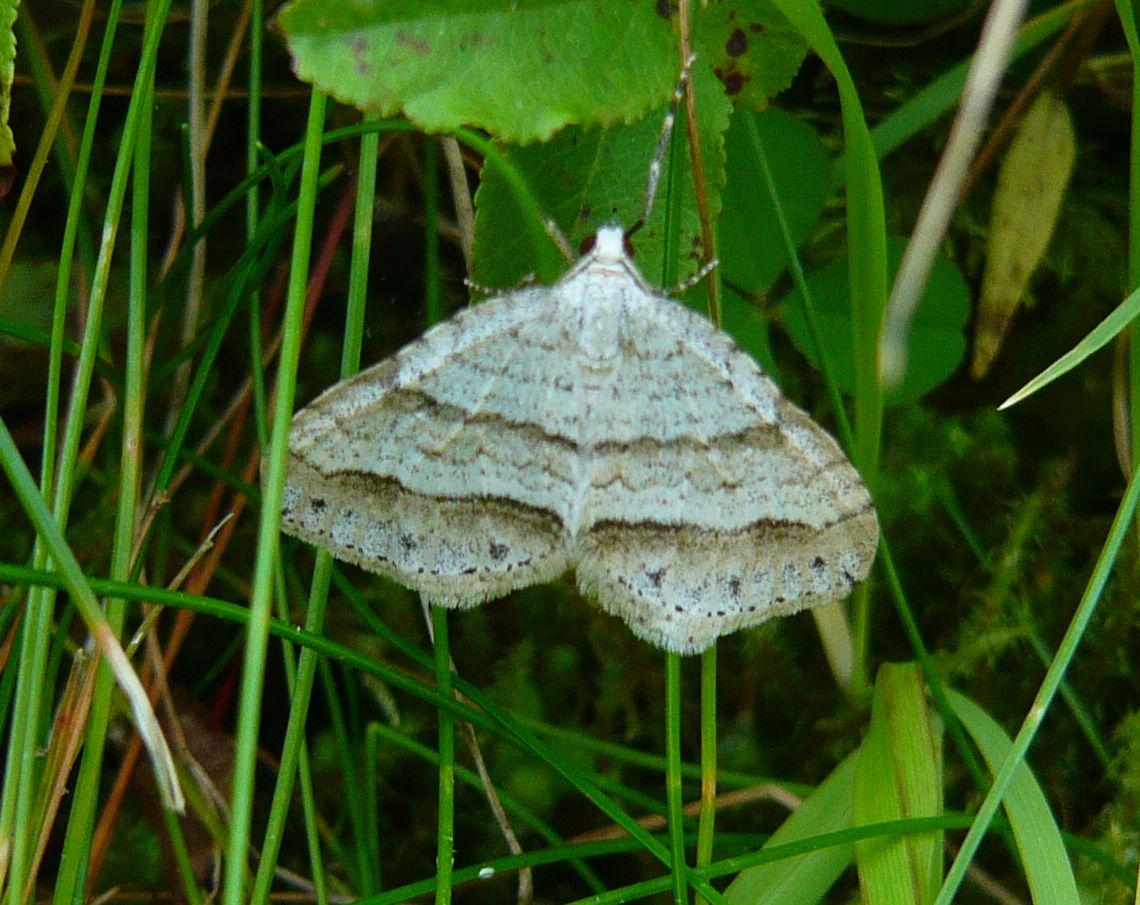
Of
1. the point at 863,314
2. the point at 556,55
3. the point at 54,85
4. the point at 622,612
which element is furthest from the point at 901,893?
the point at 54,85

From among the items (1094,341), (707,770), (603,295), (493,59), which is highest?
(493,59)

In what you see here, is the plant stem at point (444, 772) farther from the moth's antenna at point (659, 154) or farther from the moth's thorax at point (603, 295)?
the moth's antenna at point (659, 154)

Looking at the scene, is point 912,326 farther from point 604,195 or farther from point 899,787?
point 899,787

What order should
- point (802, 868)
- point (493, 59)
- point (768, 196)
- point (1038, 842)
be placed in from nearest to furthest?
point (493, 59) → point (1038, 842) → point (802, 868) → point (768, 196)

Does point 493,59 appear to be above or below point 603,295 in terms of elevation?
Answer: above

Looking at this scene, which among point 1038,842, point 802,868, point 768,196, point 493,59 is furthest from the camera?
point 768,196

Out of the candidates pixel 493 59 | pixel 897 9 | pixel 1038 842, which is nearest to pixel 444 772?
pixel 1038 842

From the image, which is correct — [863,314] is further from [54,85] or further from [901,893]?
[54,85]
